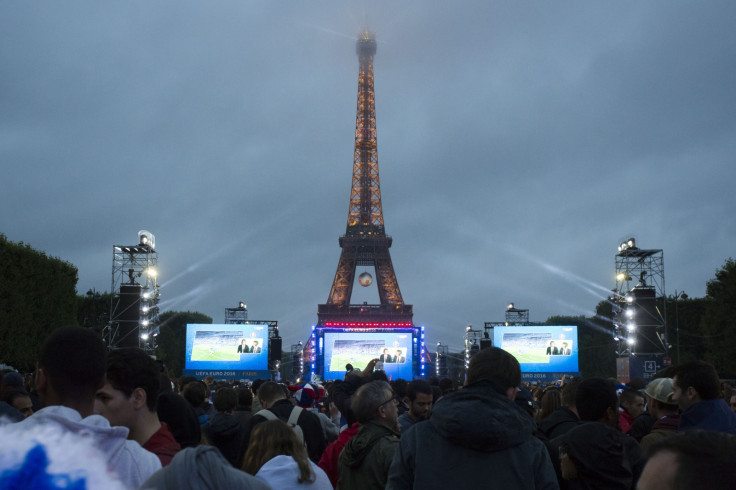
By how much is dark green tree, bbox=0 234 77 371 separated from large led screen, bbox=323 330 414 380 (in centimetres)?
1399

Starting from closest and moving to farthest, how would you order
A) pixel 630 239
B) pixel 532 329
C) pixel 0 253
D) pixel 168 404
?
pixel 168 404 → pixel 0 253 → pixel 532 329 → pixel 630 239

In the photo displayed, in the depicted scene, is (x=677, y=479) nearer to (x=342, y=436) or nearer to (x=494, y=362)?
(x=494, y=362)

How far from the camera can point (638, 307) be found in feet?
120

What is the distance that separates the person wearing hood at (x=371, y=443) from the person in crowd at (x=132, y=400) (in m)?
1.64

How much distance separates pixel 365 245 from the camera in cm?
7306

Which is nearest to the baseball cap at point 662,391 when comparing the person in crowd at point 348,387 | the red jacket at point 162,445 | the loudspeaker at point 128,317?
the person in crowd at point 348,387

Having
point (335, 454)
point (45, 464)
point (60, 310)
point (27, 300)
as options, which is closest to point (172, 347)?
point (60, 310)

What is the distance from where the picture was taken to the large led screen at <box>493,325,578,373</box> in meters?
34.8

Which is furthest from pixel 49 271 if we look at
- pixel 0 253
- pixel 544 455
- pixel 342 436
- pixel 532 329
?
pixel 544 455

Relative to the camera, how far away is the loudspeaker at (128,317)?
34.5 metres

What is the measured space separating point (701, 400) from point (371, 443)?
238 centimetres

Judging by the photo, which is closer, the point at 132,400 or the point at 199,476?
the point at 199,476

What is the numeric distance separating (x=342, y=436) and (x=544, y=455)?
7.80 feet

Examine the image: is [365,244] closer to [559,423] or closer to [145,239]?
[145,239]
